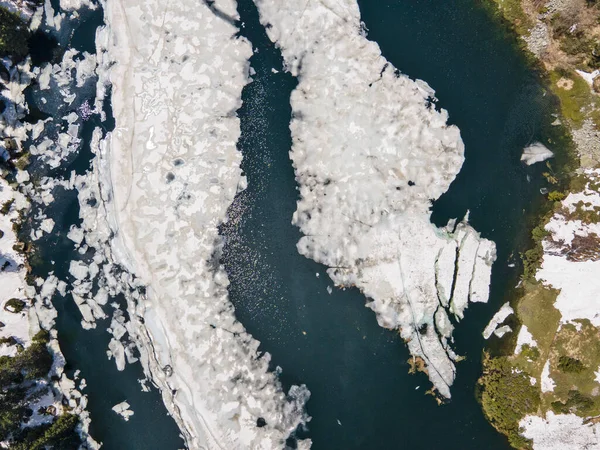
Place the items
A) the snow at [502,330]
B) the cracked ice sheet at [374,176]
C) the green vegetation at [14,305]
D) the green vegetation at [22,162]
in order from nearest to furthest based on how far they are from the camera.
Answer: the cracked ice sheet at [374,176]
the snow at [502,330]
the green vegetation at [14,305]
the green vegetation at [22,162]

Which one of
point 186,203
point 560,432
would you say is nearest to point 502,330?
point 560,432

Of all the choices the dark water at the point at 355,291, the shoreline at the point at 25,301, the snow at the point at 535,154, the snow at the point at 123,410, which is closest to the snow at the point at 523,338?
the dark water at the point at 355,291

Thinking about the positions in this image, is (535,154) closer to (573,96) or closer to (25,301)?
(573,96)

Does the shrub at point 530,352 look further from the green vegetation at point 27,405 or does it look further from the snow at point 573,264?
the green vegetation at point 27,405

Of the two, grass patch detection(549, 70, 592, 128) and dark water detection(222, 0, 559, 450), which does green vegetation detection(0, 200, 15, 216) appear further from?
grass patch detection(549, 70, 592, 128)

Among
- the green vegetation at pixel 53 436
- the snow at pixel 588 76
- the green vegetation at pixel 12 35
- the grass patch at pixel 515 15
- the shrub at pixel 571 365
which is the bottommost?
the green vegetation at pixel 53 436

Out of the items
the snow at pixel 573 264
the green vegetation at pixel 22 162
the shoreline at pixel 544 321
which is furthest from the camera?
the green vegetation at pixel 22 162

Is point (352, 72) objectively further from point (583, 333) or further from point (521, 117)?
point (583, 333)
